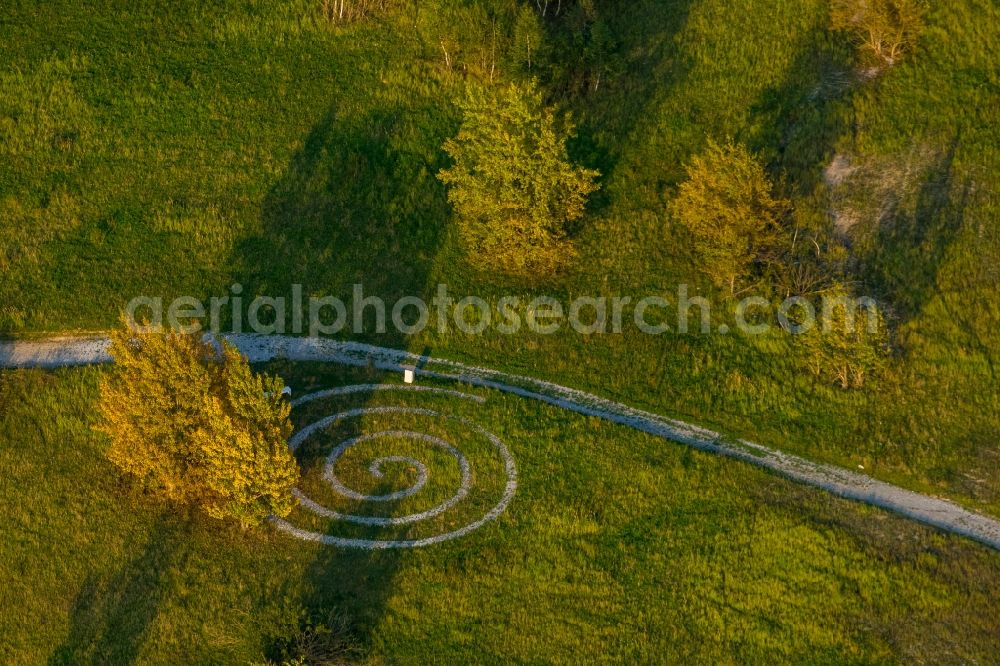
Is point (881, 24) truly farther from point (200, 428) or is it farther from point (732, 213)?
point (200, 428)

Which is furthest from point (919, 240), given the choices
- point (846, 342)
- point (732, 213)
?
point (732, 213)

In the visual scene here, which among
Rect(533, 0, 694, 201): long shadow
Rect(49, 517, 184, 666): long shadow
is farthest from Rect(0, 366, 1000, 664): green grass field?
Rect(533, 0, 694, 201): long shadow

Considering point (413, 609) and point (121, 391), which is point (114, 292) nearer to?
point (121, 391)

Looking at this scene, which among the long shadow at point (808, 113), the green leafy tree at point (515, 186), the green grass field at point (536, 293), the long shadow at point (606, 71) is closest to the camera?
the green grass field at point (536, 293)

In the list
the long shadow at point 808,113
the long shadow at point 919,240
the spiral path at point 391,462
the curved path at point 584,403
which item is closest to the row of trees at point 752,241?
the long shadow at point 919,240

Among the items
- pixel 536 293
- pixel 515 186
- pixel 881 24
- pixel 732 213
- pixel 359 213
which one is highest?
pixel 881 24

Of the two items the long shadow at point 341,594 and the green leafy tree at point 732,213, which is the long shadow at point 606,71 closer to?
the green leafy tree at point 732,213
